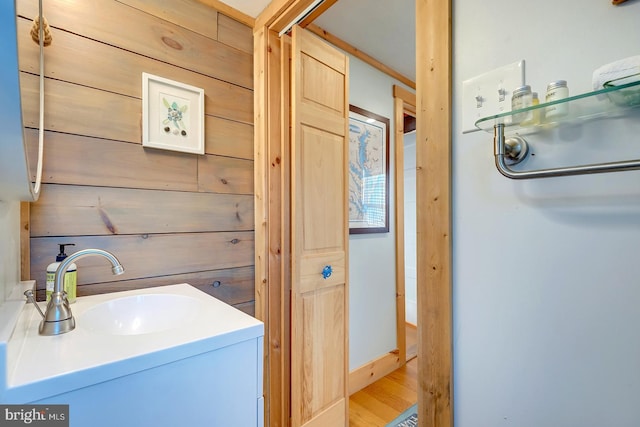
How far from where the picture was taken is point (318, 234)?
5.17ft

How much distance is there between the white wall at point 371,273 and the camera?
2080 mm

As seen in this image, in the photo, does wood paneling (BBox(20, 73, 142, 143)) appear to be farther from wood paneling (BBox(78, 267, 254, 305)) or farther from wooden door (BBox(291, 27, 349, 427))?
wooden door (BBox(291, 27, 349, 427))

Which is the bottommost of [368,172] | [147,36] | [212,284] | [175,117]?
[212,284]

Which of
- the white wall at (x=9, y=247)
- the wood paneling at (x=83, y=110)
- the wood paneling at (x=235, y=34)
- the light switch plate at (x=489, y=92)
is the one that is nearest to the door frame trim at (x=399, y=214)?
the wood paneling at (x=235, y=34)

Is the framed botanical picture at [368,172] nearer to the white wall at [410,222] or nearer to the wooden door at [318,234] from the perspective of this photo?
the wooden door at [318,234]

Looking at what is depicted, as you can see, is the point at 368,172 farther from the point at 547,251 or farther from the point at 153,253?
the point at 547,251

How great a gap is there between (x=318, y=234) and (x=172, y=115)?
2.94 ft

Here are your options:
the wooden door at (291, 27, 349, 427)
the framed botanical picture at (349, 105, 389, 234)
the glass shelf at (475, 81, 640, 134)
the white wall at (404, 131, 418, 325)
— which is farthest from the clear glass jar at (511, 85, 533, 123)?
the white wall at (404, 131, 418, 325)

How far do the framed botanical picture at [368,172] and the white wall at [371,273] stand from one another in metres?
0.06

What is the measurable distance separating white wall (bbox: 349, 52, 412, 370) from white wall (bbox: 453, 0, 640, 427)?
1393mm

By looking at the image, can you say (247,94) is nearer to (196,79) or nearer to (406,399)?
(196,79)

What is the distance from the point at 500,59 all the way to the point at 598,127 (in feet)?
0.82

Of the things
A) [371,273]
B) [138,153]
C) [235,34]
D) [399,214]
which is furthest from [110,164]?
[399,214]

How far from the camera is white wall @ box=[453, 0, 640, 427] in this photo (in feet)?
1.71
